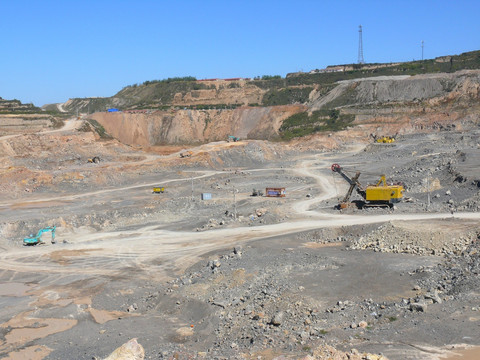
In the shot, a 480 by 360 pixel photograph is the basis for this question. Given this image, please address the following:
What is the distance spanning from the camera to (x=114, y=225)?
38.6m

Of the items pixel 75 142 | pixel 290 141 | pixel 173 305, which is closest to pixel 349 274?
pixel 173 305

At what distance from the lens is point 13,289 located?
26391mm

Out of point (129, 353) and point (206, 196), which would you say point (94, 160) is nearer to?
point (206, 196)

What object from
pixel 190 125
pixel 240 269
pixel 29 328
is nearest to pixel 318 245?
pixel 240 269

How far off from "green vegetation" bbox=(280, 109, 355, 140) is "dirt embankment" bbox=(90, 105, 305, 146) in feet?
5.67

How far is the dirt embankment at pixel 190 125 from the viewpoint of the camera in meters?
90.1

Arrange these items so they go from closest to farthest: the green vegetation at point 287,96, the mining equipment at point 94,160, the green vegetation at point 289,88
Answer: the mining equipment at point 94,160
the green vegetation at point 289,88
the green vegetation at point 287,96

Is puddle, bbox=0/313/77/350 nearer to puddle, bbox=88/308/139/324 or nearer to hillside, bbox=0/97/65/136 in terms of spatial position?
puddle, bbox=88/308/139/324

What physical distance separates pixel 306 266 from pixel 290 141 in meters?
61.8

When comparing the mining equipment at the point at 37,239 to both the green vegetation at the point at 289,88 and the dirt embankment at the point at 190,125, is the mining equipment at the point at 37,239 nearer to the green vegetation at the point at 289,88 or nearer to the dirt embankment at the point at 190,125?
the dirt embankment at the point at 190,125

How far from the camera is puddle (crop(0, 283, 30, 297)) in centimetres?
2573

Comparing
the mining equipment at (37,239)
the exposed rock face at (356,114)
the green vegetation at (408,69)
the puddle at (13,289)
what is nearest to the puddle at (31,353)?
the puddle at (13,289)

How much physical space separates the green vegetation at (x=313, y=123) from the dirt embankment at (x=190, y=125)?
5.67 ft

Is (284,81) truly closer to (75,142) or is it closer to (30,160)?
(75,142)
